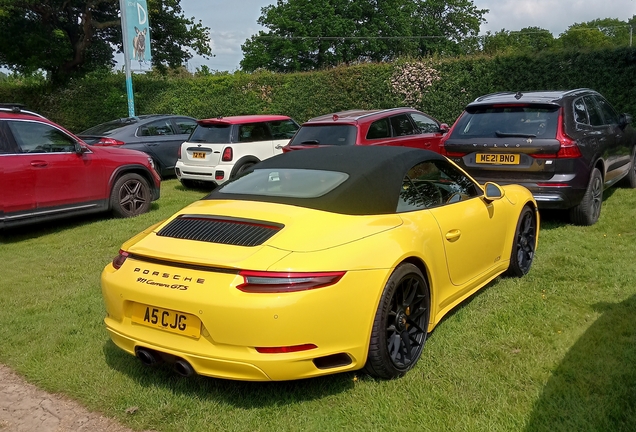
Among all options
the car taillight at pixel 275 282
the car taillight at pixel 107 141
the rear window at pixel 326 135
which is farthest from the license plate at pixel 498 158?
the car taillight at pixel 107 141

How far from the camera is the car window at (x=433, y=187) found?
388 cm

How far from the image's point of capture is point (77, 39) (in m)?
25.2

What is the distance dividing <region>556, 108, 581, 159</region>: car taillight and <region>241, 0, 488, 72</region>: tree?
149 feet

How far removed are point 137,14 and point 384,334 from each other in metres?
16.9

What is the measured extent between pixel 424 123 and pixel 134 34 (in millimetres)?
11215

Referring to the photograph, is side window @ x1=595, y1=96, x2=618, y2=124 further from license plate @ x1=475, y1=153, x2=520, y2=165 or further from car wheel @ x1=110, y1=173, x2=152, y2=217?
car wheel @ x1=110, y1=173, x2=152, y2=217

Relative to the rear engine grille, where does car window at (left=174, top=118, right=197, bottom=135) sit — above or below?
above

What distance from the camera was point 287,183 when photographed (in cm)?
392

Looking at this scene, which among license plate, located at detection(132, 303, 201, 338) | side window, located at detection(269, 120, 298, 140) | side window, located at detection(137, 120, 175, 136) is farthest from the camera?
side window, located at detection(137, 120, 175, 136)

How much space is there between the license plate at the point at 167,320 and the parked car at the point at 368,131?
18.8ft

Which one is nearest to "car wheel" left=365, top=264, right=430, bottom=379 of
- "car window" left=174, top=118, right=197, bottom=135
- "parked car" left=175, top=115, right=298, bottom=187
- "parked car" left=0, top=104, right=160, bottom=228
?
"parked car" left=0, top=104, right=160, bottom=228

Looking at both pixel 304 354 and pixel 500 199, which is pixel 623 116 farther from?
pixel 304 354

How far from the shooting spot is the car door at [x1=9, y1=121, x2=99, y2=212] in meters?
7.59

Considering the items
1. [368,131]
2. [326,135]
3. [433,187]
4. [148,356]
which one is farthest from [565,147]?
[148,356]
